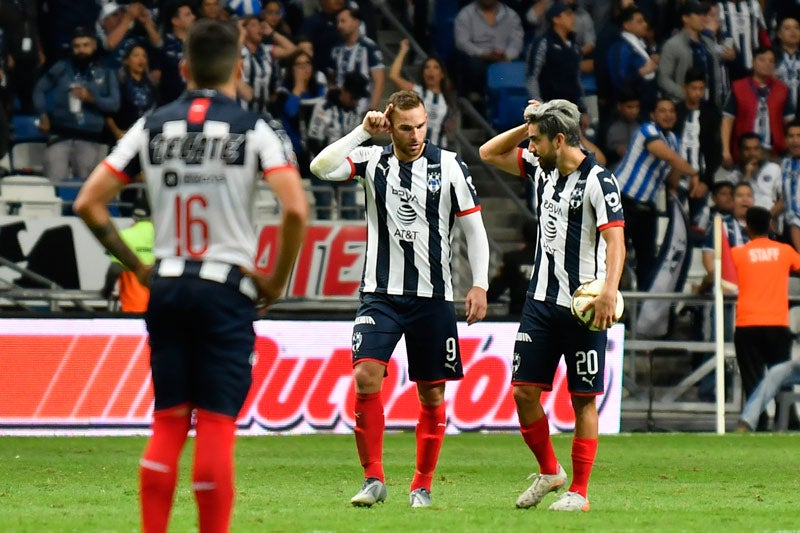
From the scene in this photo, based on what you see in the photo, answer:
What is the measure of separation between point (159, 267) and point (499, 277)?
36.5 feet

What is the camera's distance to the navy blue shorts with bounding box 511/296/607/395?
342 inches

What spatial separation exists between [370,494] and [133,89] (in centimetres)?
1003

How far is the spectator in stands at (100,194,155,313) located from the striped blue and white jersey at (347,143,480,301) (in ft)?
20.2

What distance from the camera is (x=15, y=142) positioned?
18.5 meters

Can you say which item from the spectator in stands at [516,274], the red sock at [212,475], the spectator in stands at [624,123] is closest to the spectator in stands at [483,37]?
the spectator in stands at [624,123]

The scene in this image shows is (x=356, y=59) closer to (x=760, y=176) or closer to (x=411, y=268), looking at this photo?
(x=760, y=176)

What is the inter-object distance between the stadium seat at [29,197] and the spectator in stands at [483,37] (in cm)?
536

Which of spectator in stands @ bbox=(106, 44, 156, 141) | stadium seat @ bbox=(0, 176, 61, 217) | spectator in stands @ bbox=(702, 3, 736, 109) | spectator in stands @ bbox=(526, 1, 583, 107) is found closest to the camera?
stadium seat @ bbox=(0, 176, 61, 217)

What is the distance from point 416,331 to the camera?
8.98 m

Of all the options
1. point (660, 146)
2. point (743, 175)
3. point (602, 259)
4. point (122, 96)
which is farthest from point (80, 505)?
point (743, 175)

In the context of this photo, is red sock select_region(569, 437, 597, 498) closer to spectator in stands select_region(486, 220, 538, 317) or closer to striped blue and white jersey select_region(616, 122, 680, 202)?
spectator in stands select_region(486, 220, 538, 317)

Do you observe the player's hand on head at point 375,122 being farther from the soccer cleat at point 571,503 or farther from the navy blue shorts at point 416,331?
the soccer cleat at point 571,503

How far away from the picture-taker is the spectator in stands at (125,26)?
59.4 feet

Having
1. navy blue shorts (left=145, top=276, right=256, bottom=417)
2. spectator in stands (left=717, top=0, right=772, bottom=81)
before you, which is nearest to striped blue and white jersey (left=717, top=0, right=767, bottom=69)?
spectator in stands (left=717, top=0, right=772, bottom=81)
